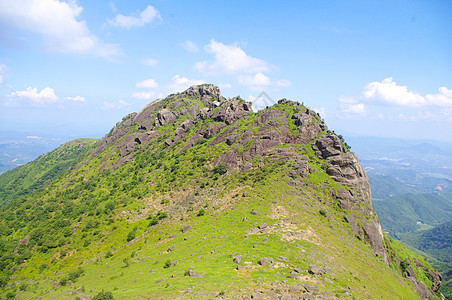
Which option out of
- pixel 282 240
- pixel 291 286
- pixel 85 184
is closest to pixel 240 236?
pixel 282 240

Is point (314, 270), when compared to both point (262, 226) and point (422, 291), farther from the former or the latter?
point (422, 291)

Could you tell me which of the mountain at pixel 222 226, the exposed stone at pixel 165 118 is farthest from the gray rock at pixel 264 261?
the exposed stone at pixel 165 118

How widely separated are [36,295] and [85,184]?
67.9 meters

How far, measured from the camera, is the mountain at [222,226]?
97.0 ft

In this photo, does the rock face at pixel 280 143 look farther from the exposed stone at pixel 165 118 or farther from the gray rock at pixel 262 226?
the gray rock at pixel 262 226

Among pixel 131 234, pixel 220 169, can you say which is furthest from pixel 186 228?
pixel 220 169

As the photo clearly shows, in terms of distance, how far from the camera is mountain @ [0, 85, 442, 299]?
29.6 m

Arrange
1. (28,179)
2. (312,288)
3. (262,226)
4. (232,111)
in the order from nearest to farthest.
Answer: (312,288)
(262,226)
(232,111)
(28,179)

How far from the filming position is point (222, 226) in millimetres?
45906

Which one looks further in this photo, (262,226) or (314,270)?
(262,226)

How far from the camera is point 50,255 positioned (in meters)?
53.7

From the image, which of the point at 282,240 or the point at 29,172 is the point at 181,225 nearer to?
the point at 282,240

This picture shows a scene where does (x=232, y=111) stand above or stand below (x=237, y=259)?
above

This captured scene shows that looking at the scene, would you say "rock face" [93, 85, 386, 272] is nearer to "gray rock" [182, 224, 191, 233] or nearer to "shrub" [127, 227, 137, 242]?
"gray rock" [182, 224, 191, 233]
